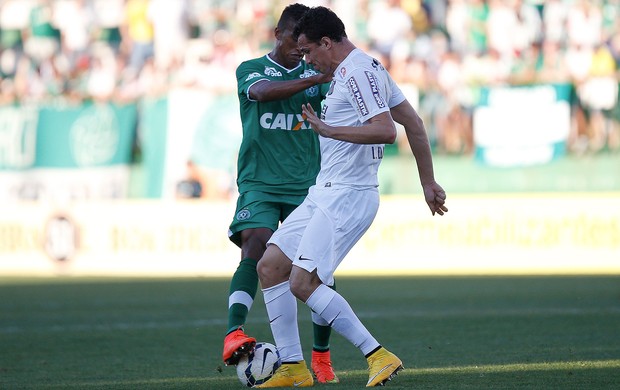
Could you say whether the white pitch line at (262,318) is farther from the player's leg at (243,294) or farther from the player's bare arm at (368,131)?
the player's bare arm at (368,131)

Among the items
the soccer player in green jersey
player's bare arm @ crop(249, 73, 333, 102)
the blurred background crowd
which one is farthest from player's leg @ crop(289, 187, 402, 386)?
the blurred background crowd

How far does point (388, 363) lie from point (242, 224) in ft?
5.39

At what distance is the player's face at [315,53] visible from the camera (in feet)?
20.2

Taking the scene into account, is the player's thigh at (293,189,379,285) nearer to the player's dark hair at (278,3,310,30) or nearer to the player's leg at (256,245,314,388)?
the player's leg at (256,245,314,388)

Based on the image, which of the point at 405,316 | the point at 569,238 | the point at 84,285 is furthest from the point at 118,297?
the point at 569,238

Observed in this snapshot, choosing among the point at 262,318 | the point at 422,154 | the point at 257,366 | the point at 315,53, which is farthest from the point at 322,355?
the point at 262,318

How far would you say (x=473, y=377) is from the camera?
650 centimetres

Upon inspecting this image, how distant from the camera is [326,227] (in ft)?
20.2

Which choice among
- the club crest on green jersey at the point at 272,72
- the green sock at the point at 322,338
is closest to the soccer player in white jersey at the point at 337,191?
the green sock at the point at 322,338

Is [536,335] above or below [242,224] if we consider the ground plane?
below

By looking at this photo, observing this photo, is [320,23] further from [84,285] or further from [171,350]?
[84,285]

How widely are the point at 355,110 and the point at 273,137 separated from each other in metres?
1.37

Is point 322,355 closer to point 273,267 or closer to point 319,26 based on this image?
point 273,267

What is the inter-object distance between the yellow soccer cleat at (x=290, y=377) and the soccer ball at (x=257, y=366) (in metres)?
0.03
